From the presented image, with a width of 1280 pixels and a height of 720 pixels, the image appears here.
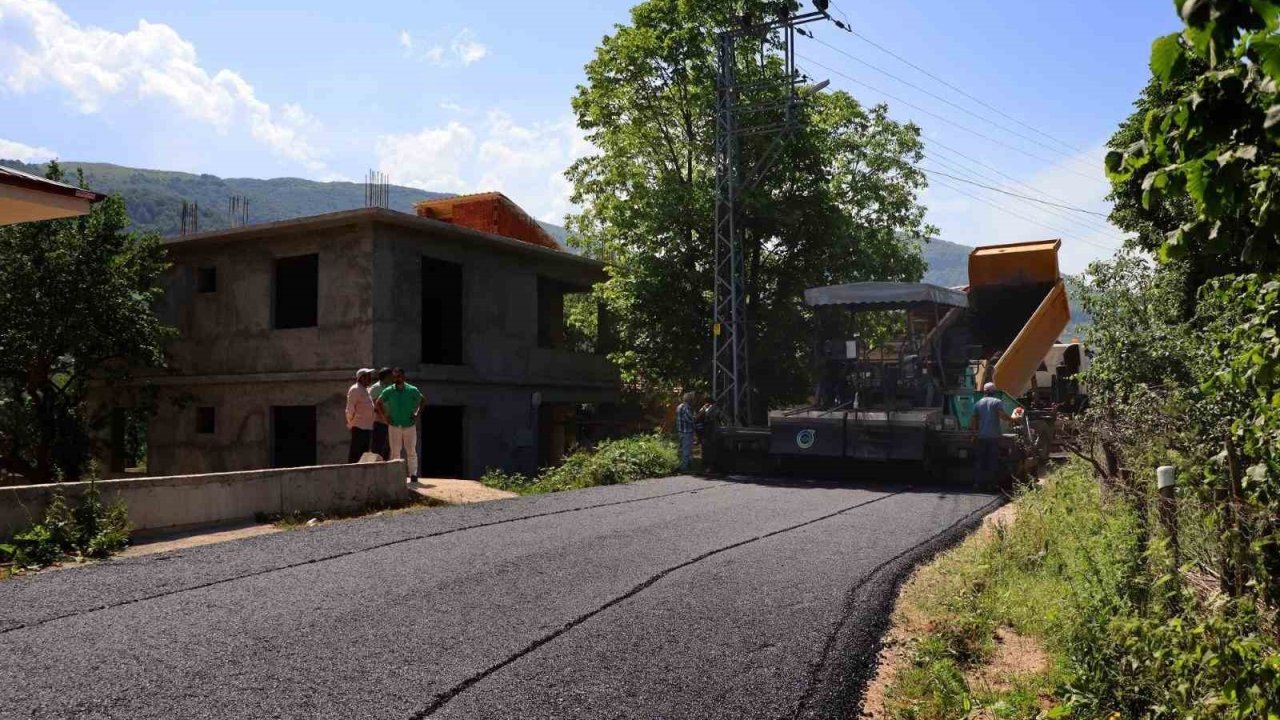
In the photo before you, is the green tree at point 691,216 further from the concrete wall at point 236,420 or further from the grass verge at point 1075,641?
the grass verge at point 1075,641

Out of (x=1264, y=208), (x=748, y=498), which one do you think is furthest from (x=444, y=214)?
(x=1264, y=208)

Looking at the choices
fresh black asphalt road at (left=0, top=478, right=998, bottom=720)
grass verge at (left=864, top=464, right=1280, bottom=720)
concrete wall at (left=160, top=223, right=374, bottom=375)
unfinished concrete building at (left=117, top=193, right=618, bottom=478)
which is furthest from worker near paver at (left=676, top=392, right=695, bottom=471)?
grass verge at (left=864, top=464, right=1280, bottom=720)

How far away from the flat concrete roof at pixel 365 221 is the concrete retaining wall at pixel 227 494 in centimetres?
723

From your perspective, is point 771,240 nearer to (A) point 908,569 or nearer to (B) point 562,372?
(B) point 562,372

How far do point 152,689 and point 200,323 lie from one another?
Answer: 19259 mm

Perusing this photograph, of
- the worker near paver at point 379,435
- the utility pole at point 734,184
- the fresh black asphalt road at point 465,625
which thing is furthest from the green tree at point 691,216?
the fresh black asphalt road at point 465,625

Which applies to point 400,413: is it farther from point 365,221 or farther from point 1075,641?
point 1075,641

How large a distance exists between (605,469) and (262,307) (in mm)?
9192

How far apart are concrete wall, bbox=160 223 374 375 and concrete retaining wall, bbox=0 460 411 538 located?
766cm

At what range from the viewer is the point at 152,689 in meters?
5.04

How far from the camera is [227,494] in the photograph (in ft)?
36.3

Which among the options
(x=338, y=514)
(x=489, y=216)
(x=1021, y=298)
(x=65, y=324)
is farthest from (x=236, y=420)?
(x=1021, y=298)

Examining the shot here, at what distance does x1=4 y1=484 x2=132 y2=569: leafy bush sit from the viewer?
858cm

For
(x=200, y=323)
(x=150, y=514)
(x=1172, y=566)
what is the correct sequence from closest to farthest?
(x=1172, y=566) < (x=150, y=514) < (x=200, y=323)
